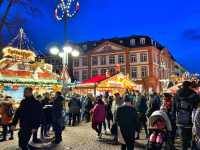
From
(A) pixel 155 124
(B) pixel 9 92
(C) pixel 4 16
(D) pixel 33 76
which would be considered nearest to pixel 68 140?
(C) pixel 4 16

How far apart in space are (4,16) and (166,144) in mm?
6882

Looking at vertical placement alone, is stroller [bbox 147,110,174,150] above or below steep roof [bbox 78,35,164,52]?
below

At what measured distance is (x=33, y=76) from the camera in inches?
1012

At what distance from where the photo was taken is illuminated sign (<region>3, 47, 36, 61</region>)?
23.9 metres

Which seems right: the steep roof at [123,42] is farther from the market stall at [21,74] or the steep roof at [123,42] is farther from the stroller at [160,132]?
the stroller at [160,132]

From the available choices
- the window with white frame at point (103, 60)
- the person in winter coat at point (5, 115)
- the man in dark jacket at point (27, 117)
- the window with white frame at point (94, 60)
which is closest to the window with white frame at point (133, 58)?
the window with white frame at point (103, 60)

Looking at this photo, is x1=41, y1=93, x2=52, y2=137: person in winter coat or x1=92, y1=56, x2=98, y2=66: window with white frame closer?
x1=41, y1=93, x2=52, y2=137: person in winter coat

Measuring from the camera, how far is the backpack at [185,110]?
8992 millimetres

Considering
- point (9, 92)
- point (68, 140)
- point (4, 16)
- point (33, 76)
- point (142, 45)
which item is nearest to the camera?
point (4, 16)

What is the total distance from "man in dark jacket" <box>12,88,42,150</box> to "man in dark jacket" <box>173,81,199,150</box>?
3.42 m

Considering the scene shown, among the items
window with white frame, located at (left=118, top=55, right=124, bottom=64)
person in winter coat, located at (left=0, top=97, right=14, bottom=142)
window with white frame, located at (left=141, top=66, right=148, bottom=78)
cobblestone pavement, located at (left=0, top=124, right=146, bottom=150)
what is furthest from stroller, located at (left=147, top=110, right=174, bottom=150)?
window with white frame, located at (left=118, top=55, right=124, bottom=64)

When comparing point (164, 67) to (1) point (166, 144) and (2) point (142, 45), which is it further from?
(1) point (166, 144)

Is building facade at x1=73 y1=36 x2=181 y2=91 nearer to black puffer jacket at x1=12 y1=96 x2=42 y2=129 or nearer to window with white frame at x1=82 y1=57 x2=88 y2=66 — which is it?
window with white frame at x1=82 y1=57 x2=88 y2=66

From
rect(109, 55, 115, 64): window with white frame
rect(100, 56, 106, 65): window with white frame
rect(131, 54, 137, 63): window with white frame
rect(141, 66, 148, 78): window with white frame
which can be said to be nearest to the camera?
rect(141, 66, 148, 78): window with white frame
